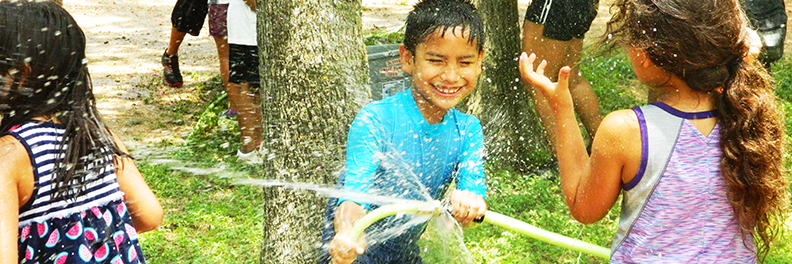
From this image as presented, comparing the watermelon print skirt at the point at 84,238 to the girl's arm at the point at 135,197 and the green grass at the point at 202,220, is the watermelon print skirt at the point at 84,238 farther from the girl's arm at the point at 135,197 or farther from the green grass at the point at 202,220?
the green grass at the point at 202,220

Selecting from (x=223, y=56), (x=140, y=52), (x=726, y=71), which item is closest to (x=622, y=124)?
(x=726, y=71)

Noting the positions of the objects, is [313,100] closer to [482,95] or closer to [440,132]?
[440,132]

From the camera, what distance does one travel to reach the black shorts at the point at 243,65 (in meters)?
5.78

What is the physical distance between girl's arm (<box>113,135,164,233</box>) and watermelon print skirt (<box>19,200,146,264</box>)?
0.05m

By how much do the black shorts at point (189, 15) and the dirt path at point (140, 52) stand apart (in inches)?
21.4

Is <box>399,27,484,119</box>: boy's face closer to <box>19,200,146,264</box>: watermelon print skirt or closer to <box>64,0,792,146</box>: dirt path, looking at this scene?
<box>19,200,146,264</box>: watermelon print skirt

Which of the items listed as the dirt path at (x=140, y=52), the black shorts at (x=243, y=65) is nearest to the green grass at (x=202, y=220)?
the black shorts at (x=243, y=65)

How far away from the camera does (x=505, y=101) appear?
5488 mm

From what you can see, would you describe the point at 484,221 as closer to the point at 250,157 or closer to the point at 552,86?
the point at 552,86

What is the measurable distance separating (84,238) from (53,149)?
249mm

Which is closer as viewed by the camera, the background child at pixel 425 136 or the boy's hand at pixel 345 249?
the boy's hand at pixel 345 249

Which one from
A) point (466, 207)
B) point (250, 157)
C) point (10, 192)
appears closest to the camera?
point (10, 192)

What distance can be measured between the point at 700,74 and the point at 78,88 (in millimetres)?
1664

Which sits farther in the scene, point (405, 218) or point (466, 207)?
point (405, 218)
